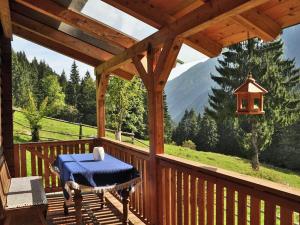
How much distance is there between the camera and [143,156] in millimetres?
3992

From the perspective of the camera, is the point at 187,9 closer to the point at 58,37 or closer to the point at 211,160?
the point at 58,37

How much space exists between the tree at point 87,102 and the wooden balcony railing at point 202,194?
23.0 m

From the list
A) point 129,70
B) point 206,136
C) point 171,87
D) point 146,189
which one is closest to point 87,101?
point 206,136

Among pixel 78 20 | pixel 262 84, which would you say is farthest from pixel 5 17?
pixel 262 84

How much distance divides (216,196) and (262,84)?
68.6 ft

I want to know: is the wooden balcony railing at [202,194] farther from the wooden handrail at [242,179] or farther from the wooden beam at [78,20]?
the wooden beam at [78,20]

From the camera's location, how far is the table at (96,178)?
3.15 meters

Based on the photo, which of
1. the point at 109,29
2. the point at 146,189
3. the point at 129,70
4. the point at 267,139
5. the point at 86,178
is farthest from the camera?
the point at 267,139

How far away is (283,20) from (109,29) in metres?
2.36

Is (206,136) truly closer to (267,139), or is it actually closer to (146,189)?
(267,139)

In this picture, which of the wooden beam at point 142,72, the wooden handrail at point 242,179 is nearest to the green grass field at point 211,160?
the wooden beam at point 142,72

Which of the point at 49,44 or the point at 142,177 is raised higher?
the point at 49,44

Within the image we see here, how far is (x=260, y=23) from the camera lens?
254 centimetres

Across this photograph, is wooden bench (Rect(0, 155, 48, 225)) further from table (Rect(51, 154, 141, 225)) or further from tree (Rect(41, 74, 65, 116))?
tree (Rect(41, 74, 65, 116))
